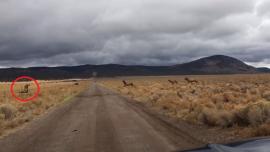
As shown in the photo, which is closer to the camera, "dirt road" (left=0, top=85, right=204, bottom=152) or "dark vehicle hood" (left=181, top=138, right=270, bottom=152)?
A: "dark vehicle hood" (left=181, top=138, right=270, bottom=152)

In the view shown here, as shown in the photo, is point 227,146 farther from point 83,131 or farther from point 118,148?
point 83,131

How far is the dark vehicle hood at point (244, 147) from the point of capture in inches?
136

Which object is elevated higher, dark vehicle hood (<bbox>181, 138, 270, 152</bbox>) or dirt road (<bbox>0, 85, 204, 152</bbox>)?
dark vehicle hood (<bbox>181, 138, 270, 152</bbox>)

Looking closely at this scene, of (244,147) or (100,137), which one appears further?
(100,137)

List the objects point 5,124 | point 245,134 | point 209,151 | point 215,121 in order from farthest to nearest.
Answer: point 5,124
point 215,121
point 245,134
point 209,151

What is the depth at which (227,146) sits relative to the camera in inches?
146

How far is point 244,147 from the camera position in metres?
3.62

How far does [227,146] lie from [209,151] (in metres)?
0.28

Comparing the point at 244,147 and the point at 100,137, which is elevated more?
the point at 244,147

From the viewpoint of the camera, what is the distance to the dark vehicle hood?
3.45 m

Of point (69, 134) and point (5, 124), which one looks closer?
point (69, 134)

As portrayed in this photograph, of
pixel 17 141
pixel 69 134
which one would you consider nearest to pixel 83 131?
pixel 69 134

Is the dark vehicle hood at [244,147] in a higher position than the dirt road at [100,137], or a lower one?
higher

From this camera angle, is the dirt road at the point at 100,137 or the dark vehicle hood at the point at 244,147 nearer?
the dark vehicle hood at the point at 244,147
